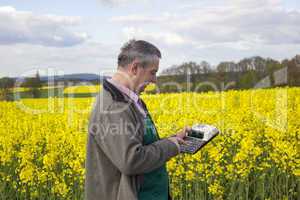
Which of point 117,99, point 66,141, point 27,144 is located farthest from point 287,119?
point 117,99

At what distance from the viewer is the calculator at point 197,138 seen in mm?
2797

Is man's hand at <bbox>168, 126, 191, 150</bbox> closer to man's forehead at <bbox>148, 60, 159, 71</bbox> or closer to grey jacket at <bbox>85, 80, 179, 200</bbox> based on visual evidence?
grey jacket at <bbox>85, 80, 179, 200</bbox>

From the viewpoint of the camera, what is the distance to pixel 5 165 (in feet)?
22.6

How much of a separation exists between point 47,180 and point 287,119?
3.72 meters

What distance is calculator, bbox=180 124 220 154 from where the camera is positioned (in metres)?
2.80

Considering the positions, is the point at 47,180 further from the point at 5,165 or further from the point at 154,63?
the point at 154,63

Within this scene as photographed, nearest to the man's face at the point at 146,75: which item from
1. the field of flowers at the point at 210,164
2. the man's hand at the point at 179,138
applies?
the man's hand at the point at 179,138

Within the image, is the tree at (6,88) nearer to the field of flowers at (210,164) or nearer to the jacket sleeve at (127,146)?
the field of flowers at (210,164)

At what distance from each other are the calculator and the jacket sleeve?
0.68 feet

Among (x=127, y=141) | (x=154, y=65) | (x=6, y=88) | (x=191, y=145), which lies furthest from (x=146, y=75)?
(x=6, y=88)

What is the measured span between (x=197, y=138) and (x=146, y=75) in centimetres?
52

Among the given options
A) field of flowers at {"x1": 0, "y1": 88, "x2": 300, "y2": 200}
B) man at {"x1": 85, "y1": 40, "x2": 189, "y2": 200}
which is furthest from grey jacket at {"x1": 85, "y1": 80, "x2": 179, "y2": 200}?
field of flowers at {"x1": 0, "y1": 88, "x2": 300, "y2": 200}

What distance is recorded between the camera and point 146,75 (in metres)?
2.63

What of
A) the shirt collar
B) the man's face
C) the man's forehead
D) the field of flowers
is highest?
the man's forehead
